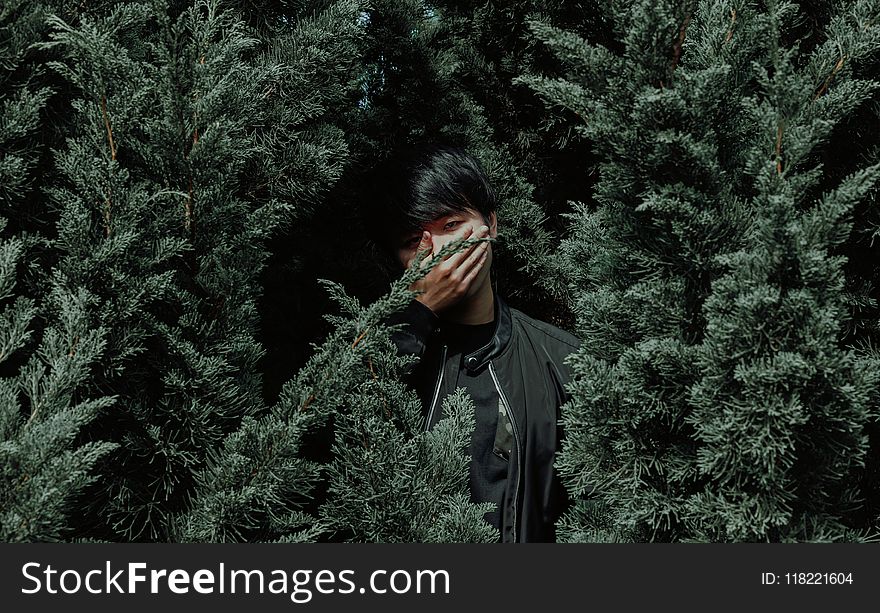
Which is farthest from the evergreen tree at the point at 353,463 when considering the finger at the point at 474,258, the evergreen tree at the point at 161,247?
the finger at the point at 474,258

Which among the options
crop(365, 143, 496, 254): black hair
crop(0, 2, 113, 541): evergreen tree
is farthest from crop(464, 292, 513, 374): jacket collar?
crop(0, 2, 113, 541): evergreen tree

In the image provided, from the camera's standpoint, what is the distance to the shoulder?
2.88 m

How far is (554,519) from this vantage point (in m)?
2.51

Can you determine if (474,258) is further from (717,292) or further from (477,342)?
(717,292)

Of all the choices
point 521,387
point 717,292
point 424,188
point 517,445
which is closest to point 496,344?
point 521,387

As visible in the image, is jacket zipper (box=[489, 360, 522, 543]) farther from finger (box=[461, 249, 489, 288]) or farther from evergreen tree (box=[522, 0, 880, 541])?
evergreen tree (box=[522, 0, 880, 541])

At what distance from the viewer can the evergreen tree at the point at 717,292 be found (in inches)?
59.7

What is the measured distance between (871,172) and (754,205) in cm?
25

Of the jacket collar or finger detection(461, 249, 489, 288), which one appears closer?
finger detection(461, 249, 489, 288)

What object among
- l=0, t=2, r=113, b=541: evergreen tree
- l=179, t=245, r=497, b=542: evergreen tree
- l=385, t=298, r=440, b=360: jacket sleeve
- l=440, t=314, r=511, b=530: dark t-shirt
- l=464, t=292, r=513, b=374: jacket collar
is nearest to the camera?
l=0, t=2, r=113, b=541: evergreen tree

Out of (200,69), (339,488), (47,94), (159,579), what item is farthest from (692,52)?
(159,579)

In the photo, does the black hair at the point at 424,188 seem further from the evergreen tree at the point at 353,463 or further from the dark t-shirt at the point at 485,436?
the evergreen tree at the point at 353,463

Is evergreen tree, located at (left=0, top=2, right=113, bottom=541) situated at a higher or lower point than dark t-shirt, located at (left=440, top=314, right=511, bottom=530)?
higher

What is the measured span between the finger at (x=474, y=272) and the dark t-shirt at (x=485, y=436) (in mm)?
332
